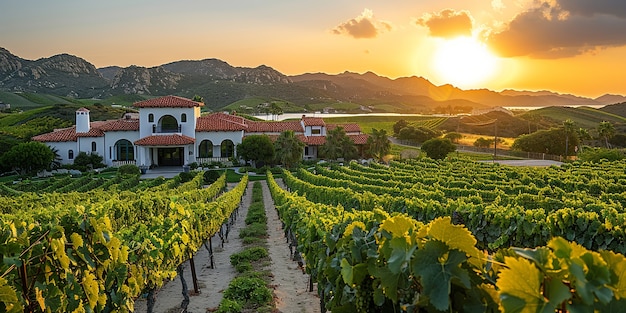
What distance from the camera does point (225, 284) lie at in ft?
43.5

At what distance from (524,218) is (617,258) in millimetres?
9896

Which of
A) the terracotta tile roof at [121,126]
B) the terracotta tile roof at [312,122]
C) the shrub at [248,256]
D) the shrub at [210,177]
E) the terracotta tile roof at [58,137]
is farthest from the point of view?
the terracotta tile roof at [312,122]

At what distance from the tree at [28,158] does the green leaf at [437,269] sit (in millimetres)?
49858

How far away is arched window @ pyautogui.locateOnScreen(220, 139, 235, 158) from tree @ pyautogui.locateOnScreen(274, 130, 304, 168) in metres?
6.68

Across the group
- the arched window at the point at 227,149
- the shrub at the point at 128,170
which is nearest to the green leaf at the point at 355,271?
the shrub at the point at 128,170

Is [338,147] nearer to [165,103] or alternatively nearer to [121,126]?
[165,103]

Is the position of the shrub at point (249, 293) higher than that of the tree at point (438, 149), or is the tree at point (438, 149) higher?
the tree at point (438, 149)

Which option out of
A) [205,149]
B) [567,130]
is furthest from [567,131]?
[205,149]

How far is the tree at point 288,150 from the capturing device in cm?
4934

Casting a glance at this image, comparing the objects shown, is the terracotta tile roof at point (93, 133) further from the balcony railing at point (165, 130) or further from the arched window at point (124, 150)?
the balcony railing at point (165, 130)

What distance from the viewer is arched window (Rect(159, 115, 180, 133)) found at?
53.6m

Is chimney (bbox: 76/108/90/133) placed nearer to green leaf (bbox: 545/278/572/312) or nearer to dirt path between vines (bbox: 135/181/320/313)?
dirt path between vines (bbox: 135/181/320/313)

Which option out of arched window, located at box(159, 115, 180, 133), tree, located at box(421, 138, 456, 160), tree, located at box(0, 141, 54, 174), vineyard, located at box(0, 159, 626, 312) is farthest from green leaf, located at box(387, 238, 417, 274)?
tree, located at box(421, 138, 456, 160)

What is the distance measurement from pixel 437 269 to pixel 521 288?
569 millimetres
